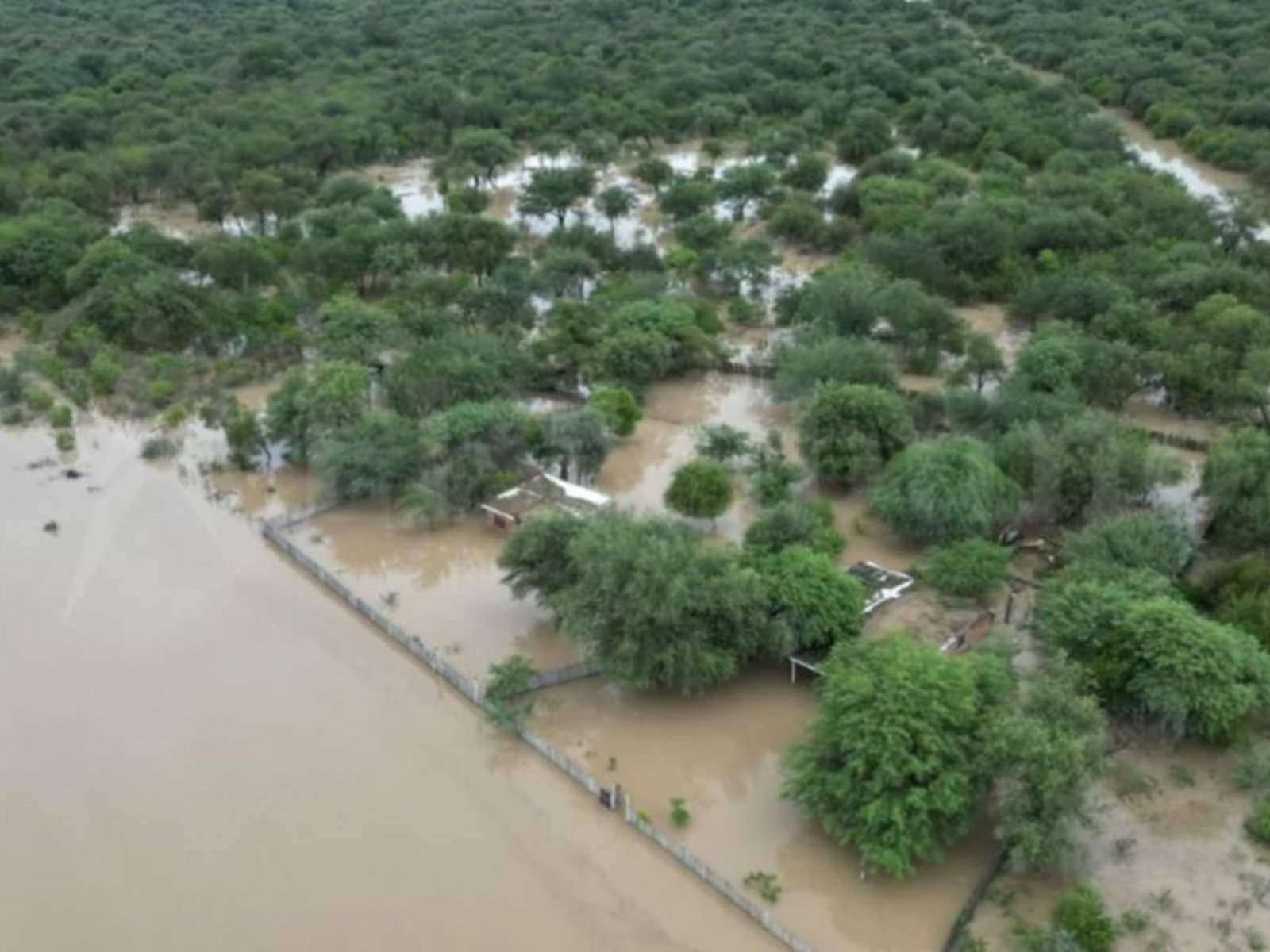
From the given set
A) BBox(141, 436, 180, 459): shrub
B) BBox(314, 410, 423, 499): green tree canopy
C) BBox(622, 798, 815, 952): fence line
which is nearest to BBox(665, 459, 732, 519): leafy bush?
BBox(314, 410, 423, 499): green tree canopy

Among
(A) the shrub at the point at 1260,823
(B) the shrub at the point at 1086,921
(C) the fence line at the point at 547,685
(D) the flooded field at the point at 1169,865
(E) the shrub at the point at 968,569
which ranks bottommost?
(C) the fence line at the point at 547,685

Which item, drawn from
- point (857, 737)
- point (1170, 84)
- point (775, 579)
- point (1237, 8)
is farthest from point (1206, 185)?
point (857, 737)

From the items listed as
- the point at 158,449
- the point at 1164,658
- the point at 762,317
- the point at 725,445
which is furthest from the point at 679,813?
the point at 762,317

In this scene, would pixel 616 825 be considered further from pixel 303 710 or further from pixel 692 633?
pixel 303 710

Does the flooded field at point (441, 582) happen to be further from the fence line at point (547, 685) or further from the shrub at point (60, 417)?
the shrub at point (60, 417)

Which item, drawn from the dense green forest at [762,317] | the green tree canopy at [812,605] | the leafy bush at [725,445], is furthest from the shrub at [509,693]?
the leafy bush at [725,445]

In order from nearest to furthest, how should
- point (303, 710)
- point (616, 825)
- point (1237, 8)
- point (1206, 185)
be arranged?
1. point (616, 825)
2. point (303, 710)
3. point (1206, 185)
4. point (1237, 8)

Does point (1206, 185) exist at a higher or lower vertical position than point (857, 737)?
lower
